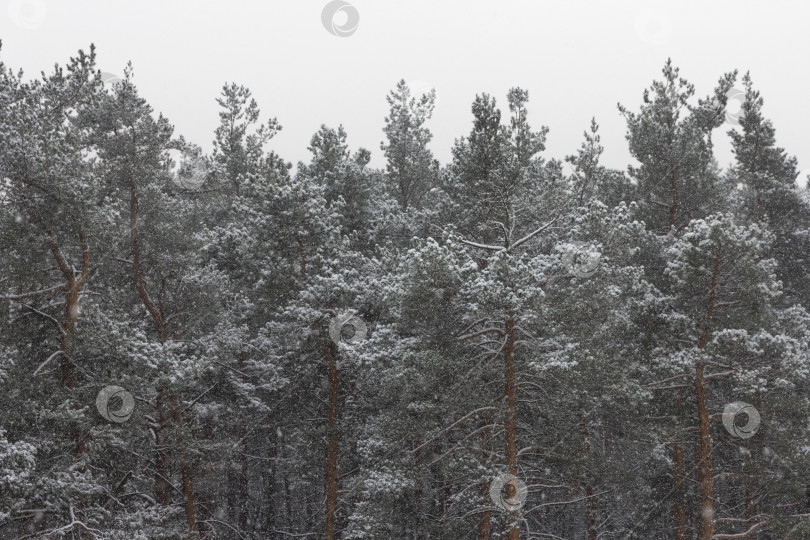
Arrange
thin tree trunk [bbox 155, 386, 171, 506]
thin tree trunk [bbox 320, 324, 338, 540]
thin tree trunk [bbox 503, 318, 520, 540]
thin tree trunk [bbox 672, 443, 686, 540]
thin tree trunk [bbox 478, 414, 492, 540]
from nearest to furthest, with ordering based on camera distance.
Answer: thin tree trunk [bbox 503, 318, 520, 540] → thin tree trunk [bbox 478, 414, 492, 540] → thin tree trunk [bbox 155, 386, 171, 506] → thin tree trunk [bbox 672, 443, 686, 540] → thin tree trunk [bbox 320, 324, 338, 540]

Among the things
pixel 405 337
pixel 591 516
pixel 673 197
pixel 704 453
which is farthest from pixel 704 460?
pixel 673 197

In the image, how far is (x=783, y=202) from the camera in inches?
772

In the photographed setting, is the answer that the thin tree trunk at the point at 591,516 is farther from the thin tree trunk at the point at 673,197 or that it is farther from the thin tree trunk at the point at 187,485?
the thin tree trunk at the point at 187,485

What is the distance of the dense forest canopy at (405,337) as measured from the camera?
36.9 ft

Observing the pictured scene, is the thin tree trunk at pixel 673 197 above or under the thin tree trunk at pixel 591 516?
above

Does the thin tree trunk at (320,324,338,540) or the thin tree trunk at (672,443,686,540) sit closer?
the thin tree trunk at (672,443,686,540)

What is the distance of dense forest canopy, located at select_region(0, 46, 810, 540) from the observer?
1125 centimetres

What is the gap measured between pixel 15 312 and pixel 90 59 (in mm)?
5234

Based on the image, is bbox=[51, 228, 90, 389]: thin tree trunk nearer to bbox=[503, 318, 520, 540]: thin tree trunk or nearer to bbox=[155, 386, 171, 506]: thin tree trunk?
bbox=[155, 386, 171, 506]: thin tree trunk

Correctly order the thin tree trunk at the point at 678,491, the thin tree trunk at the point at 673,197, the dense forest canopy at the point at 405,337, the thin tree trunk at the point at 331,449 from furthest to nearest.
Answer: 1. the thin tree trunk at the point at 673,197
2. the thin tree trunk at the point at 331,449
3. the thin tree trunk at the point at 678,491
4. the dense forest canopy at the point at 405,337

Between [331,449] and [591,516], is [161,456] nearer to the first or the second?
[331,449]

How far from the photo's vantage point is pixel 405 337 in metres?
13.6

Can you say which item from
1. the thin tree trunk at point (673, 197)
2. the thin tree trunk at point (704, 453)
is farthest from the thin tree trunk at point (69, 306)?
the thin tree trunk at point (673, 197)

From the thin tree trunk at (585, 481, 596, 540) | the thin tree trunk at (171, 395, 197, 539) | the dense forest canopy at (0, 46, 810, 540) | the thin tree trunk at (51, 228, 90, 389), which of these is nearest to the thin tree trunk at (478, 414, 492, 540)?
the dense forest canopy at (0, 46, 810, 540)
